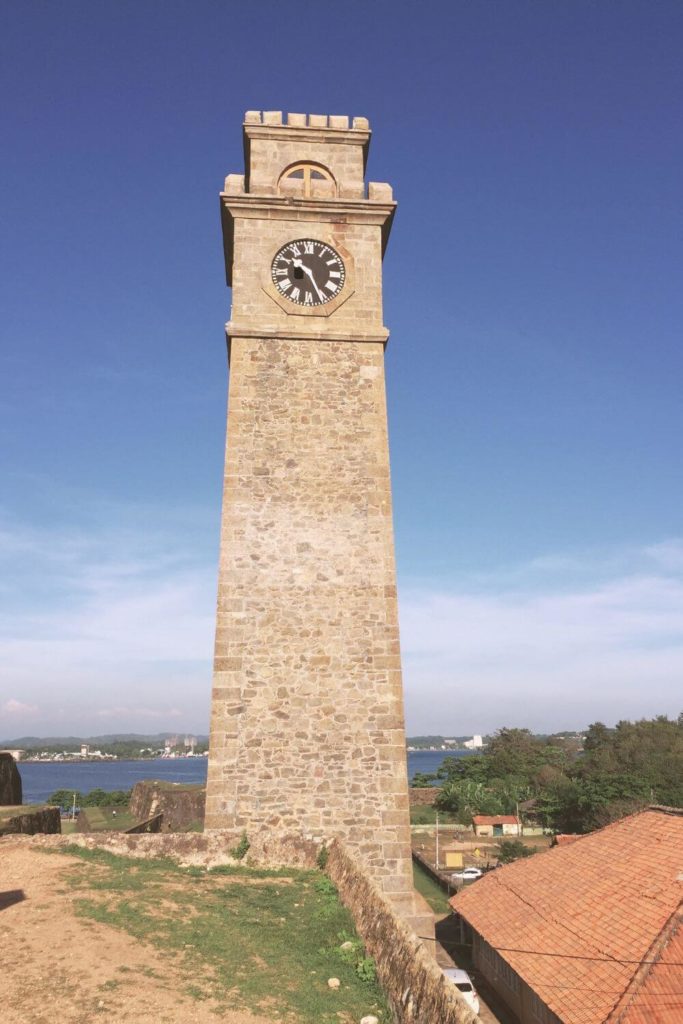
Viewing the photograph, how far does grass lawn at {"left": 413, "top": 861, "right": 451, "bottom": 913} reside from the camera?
25.7 metres

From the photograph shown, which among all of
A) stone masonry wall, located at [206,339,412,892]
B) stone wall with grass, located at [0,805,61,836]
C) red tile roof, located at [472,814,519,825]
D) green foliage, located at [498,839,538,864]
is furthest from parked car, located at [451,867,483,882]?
A: stone masonry wall, located at [206,339,412,892]

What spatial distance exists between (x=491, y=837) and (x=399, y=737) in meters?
40.1

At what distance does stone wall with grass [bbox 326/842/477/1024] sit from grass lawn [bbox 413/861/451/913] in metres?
18.5

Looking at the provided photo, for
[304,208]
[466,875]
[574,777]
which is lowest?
[466,875]

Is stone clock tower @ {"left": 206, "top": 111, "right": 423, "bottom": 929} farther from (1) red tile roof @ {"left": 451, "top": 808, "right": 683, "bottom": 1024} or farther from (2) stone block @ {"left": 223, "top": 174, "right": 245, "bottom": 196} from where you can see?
(1) red tile roof @ {"left": 451, "top": 808, "right": 683, "bottom": 1024}

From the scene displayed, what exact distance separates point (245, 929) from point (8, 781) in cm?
1196

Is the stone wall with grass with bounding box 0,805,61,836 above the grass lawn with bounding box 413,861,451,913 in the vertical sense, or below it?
above

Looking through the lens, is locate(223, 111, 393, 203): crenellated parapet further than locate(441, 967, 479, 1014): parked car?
No

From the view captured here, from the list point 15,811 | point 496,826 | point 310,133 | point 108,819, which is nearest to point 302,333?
point 310,133

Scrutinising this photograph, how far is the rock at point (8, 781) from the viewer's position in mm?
16328

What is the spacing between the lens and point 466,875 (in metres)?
30.7

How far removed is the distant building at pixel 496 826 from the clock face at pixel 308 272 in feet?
143

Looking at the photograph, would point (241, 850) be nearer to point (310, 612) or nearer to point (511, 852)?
point (310, 612)

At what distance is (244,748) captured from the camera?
10992 mm
